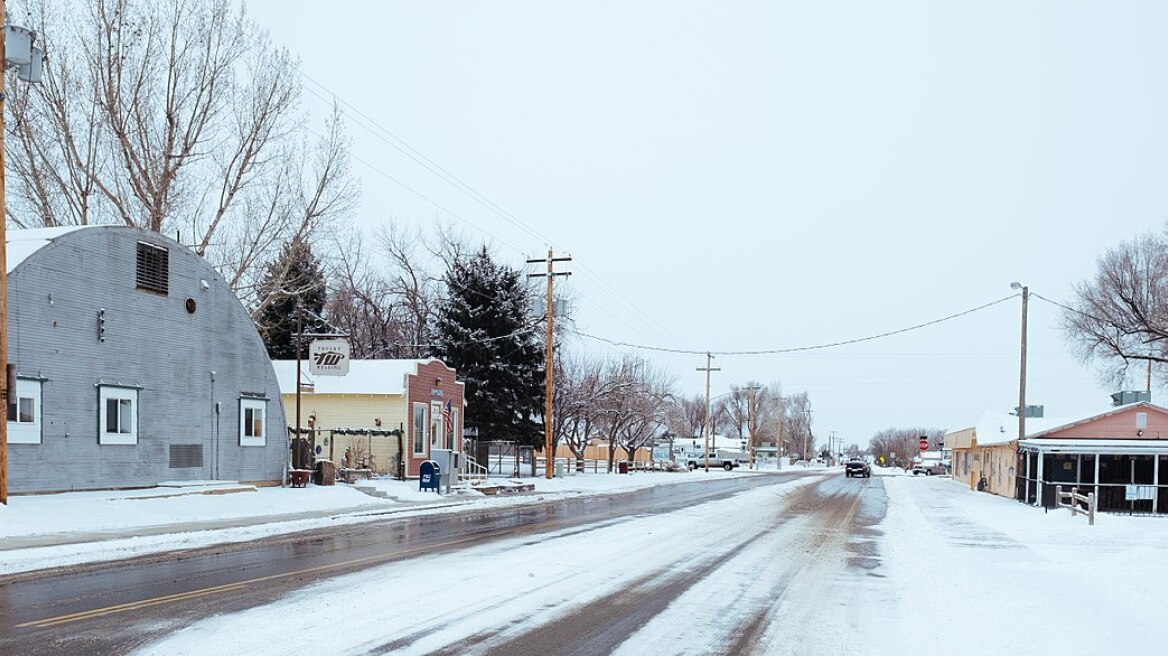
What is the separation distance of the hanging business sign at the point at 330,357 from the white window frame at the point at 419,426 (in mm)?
4011

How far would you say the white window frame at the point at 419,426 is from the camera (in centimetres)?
3844

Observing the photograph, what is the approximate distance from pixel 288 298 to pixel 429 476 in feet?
76.0

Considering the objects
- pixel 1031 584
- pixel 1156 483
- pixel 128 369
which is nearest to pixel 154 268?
pixel 128 369

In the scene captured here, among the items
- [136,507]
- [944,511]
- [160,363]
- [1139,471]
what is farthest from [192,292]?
[1139,471]

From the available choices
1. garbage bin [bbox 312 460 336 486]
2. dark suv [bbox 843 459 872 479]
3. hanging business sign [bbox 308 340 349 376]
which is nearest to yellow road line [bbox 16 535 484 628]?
garbage bin [bbox 312 460 336 486]

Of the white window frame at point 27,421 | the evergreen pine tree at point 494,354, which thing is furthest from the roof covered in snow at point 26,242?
the evergreen pine tree at point 494,354

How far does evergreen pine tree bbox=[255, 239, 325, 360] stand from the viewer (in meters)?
40.0

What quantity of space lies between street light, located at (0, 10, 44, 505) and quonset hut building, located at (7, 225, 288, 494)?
6.83ft

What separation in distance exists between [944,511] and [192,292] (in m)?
23.7

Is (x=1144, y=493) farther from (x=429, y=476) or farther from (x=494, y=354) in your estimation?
(x=494, y=354)

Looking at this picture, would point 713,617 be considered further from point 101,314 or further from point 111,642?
point 101,314

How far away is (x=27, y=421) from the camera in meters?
21.2

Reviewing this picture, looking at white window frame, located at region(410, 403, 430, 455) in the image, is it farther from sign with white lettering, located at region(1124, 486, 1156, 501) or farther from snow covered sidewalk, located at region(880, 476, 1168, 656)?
sign with white lettering, located at region(1124, 486, 1156, 501)

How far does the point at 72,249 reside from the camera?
22781mm
